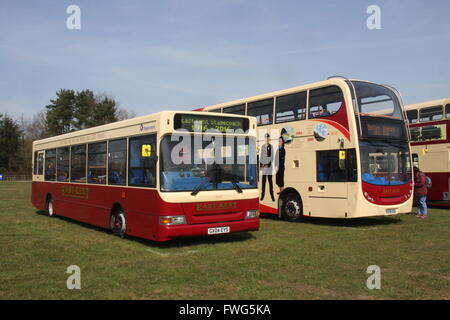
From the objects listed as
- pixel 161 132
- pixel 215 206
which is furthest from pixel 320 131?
pixel 161 132

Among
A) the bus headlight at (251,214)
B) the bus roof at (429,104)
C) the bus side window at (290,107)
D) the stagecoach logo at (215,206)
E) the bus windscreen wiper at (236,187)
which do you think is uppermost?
the bus roof at (429,104)

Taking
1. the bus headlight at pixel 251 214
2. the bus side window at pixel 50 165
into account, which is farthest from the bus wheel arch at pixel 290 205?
the bus side window at pixel 50 165

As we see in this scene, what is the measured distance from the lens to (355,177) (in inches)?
505

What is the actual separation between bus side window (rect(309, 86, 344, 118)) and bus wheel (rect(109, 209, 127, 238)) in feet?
21.6

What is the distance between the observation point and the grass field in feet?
20.9

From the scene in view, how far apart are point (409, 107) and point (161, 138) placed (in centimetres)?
1364

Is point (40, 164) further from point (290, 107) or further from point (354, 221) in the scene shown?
point (354, 221)

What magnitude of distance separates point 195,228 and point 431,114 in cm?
1298

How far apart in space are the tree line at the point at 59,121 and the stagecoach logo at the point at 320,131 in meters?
60.9

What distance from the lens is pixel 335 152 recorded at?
1340 cm

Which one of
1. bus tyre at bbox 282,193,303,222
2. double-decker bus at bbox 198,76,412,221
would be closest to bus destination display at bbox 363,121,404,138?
double-decker bus at bbox 198,76,412,221

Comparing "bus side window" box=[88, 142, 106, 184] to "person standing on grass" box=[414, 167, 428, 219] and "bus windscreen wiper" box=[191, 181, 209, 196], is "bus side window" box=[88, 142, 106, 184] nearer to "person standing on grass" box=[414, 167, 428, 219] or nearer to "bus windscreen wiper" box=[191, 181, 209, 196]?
"bus windscreen wiper" box=[191, 181, 209, 196]

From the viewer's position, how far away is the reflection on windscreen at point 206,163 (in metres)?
9.49

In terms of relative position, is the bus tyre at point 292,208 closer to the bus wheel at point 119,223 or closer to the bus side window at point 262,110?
the bus side window at point 262,110
